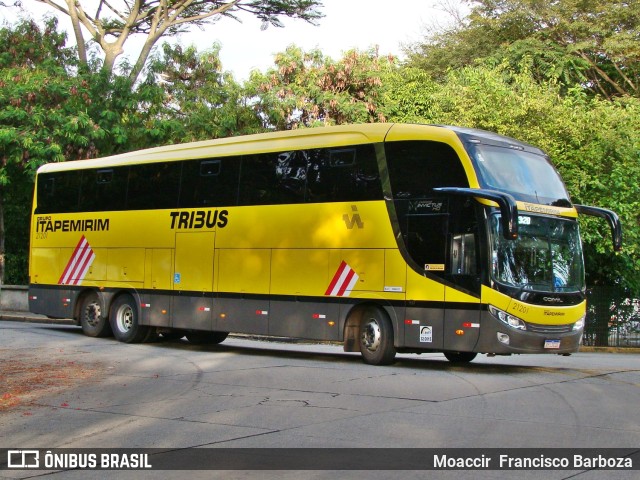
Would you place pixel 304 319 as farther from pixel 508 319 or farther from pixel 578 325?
pixel 578 325

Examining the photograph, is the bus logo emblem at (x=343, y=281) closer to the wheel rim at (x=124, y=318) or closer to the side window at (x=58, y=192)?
the wheel rim at (x=124, y=318)

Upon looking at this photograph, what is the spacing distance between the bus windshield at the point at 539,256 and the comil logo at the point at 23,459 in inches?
339

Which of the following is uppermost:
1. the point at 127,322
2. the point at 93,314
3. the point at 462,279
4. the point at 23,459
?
the point at 462,279

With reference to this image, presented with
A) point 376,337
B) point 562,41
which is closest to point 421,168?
point 376,337

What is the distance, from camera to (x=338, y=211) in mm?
16812

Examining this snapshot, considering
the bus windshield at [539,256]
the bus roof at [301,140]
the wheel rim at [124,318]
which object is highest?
the bus roof at [301,140]

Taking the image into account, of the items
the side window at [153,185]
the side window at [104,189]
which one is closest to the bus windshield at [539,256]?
the side window at [153,185]

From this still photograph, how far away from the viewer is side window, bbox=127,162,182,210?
20.0m

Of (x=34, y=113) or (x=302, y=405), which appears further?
(x=34, y=113)

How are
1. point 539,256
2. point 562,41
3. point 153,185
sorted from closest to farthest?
point 539,256 < point 153,185 < point 562,41

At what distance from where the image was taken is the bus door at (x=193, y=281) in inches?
751

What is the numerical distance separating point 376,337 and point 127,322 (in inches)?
283

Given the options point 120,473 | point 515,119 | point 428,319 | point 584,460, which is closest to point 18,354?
point 428,319

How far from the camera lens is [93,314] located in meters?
21.8
